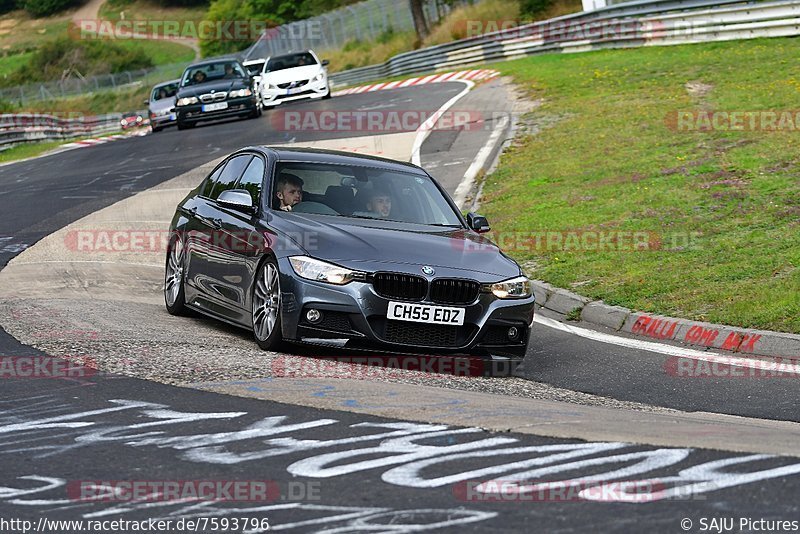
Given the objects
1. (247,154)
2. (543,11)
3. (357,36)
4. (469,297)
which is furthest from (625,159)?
(357,36)

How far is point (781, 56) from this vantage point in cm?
2827

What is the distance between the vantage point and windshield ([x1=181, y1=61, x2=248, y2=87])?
114ft

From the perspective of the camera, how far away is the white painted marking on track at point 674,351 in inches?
380

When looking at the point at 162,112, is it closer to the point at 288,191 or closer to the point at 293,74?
the point at 293,74

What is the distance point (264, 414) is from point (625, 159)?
1339 cm

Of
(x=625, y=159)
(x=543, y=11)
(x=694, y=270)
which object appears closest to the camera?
(x=694, y=270)

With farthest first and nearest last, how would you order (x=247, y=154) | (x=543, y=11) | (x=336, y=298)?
1. (x=543, y=11)
2. (x=247, y=154)
3. (x=336, y=298)

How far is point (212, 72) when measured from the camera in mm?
35094

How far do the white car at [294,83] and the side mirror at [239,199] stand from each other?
28.7 metres

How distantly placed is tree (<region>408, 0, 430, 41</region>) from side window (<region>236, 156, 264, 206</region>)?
165ft

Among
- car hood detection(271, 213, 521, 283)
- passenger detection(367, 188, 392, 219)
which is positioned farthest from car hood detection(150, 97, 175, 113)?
car hood detection(271, 213, 521, 283)

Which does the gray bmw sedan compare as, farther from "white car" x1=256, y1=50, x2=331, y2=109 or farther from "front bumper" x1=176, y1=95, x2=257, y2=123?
"white car" x1=256, y1=50, x2=331, y2=109

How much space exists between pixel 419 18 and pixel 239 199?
51.6 meters

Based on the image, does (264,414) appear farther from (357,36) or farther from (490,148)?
(357,36)
